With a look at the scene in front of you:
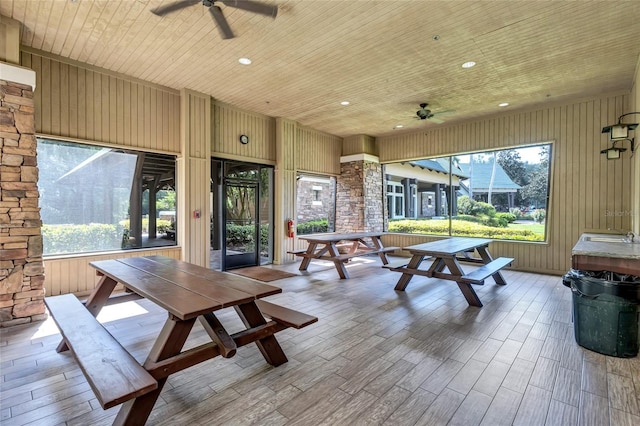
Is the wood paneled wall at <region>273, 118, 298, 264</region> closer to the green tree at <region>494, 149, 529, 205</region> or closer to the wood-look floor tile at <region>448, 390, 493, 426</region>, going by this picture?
the green tree at <region>494, 149, 529, 205</region>

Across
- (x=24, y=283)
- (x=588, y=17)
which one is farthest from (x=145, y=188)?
(x=588, y=17)

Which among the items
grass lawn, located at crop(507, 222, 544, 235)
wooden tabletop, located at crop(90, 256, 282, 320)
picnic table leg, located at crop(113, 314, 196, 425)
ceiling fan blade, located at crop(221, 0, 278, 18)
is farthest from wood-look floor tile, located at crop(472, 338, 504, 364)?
grass lawn, located at crop(507, 222, 544, 235)

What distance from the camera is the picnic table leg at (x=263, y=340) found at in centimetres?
233

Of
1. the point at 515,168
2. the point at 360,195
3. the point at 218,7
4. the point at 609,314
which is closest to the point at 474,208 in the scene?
the point at 515,168

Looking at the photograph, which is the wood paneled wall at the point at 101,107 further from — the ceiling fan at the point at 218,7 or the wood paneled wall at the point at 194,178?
the ceiling fan at the point at 218,7

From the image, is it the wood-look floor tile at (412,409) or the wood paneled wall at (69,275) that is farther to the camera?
the wood paneled wall at (69,275)

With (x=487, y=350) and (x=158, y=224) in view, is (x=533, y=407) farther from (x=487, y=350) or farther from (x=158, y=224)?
(x=158, y=224)

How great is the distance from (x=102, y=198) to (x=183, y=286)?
11.0 feet

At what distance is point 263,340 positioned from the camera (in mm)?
2416

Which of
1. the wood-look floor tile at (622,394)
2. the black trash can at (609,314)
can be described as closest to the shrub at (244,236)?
the black trash can at (609,314)

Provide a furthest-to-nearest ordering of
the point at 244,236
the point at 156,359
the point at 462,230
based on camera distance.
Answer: the point at 462,230 < the point at 244,236 < the point at 156,359

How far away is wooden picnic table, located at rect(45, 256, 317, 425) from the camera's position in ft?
5.14

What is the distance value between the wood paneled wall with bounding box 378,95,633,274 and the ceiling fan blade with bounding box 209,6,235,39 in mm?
5715

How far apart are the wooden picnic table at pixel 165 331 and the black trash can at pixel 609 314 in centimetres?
250
